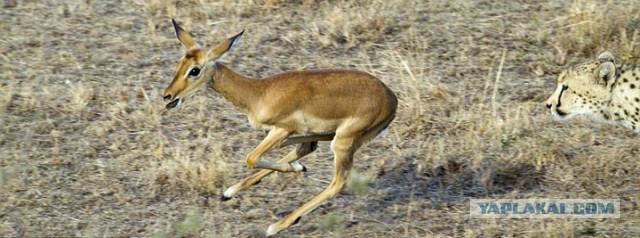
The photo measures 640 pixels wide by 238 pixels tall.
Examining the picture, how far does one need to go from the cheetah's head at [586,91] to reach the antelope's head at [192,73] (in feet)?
9.01

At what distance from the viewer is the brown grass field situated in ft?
30.7

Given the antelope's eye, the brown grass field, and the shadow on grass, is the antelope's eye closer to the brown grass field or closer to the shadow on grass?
the brown grass field

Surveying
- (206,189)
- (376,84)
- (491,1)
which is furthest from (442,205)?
(491,1)

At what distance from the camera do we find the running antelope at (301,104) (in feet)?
29.1

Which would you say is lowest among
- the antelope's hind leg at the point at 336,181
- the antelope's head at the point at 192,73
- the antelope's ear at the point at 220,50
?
the antelope's hind leg at the point at 336,181

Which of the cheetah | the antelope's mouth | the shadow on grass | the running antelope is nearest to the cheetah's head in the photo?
the cheetah

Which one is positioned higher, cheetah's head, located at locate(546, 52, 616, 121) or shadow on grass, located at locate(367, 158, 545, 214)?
Answer: cheetah's head, located at locate(546, 52, 616, 121)

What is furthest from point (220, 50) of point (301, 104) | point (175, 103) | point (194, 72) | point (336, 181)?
A: point (336, 181)

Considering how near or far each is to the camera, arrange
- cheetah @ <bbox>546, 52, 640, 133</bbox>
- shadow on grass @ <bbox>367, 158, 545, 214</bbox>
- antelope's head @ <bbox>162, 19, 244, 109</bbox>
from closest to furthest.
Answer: antelope's head @ <bbox>162, 19, 244, 109</bbox> < cheetah @ <bbox>546, 52, 640, 133</bbox> < shadow on grass @ <bbox>367, 158, 545, 214</bbox>

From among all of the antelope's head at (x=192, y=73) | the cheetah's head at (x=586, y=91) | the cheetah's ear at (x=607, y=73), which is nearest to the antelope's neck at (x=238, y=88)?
the antelope's head at (x=192, y=73)

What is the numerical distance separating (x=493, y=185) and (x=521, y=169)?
302 millimetres

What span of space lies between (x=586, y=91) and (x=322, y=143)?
2442mm

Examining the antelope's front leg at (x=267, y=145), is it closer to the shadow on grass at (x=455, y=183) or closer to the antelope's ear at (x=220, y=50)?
the antelope's ear at (x=220, y=50)

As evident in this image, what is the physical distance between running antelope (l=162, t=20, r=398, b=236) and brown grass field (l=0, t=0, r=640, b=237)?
389 millimetres
